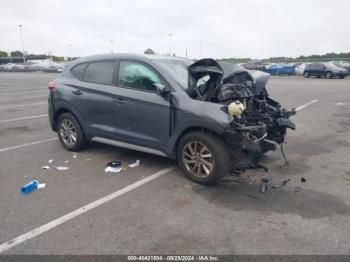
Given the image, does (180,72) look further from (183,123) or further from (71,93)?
(71,93)

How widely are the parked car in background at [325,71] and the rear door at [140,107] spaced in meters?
27.5

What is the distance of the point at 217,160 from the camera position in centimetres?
428

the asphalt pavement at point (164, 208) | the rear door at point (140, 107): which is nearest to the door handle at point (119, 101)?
the rear door at point (140, 107)

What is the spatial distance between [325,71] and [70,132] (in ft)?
91.6

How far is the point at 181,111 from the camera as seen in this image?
14.9 ft

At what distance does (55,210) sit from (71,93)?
107 inches

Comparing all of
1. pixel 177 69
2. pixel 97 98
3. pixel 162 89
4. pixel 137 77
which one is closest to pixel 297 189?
pixel 162 89

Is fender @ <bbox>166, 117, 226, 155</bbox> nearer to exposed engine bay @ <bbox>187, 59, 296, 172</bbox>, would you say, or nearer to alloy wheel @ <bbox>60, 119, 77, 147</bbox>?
exposed engine bay @ <bbox>187, 59, 296, 172</bbox>

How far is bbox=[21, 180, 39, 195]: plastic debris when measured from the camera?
4.30 meters

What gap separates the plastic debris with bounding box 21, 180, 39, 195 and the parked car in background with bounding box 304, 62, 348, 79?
29019 mm

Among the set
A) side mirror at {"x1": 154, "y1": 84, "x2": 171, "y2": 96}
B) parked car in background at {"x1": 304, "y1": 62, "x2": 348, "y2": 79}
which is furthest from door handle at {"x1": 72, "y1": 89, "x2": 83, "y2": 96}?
parked car in background at {"x1": 304, "y1": 62, "x2": 348, "y2": 79}

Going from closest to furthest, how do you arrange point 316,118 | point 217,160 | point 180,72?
point 217,160 < point 180,72 < point 316,118

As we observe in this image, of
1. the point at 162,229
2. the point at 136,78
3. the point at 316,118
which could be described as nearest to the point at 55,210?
the point at 162,229

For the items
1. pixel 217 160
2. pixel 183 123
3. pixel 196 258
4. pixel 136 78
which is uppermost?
pixel 136 78
